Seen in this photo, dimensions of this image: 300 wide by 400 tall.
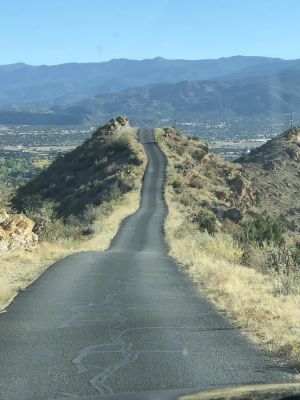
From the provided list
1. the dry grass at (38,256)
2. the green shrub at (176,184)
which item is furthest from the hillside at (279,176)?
the dry grass at (38,256)

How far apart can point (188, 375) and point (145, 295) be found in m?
6.02

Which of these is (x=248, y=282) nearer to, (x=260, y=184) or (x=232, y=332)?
(x=232, y=332)

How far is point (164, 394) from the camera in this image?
6309 millimetres

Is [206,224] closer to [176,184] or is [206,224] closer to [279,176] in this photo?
[176,184]

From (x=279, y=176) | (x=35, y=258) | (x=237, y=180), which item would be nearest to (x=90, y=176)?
(x=237, y=180)

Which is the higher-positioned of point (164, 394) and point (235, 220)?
point (164, 394)

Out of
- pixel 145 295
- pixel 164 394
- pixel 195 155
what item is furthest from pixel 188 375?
pixel 195 155

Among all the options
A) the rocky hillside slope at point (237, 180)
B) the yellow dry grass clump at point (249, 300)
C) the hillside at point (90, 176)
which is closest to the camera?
the yellow dry grass clump at point (249, 300)

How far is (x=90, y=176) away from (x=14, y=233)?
4144 cm

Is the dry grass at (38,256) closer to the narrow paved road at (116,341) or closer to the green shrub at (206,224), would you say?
the narrow paved road at (116,341)

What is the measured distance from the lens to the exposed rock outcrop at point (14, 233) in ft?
68.8

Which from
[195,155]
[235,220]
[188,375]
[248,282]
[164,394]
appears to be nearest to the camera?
[164,394]

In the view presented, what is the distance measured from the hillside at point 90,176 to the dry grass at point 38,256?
1092 cm

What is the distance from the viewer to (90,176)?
63000 millimetres
